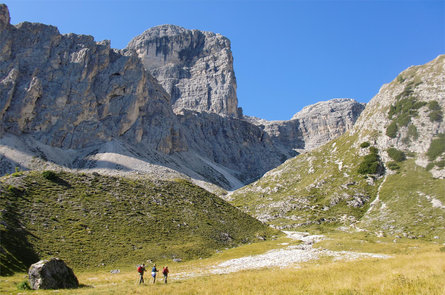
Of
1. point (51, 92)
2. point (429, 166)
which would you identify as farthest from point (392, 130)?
point (51, 92)

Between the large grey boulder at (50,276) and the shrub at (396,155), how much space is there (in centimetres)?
11577

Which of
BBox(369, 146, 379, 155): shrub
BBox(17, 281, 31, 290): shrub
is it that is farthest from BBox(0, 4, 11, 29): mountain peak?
BBox(369, 146, 379, 155): shrub

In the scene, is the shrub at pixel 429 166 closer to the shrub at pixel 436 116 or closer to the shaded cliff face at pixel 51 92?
the shrub at pixel 436 116

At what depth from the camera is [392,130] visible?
125 m

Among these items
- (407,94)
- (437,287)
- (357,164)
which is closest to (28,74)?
(357,164)

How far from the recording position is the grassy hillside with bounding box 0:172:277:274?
46.0 meters

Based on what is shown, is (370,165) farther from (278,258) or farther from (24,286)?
(24,286)

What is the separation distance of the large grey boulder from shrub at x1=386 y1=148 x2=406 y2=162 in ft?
380

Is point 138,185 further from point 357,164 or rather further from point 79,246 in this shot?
point 357,164

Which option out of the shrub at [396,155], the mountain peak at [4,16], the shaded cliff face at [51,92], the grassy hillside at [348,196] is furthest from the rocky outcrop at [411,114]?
the mountain peak at [4,16]

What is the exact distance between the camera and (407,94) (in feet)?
445

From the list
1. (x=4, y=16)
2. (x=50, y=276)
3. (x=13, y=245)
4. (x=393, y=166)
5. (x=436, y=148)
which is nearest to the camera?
(x=50, y=276)

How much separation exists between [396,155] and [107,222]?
104 m

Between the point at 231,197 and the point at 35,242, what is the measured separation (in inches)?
4303
